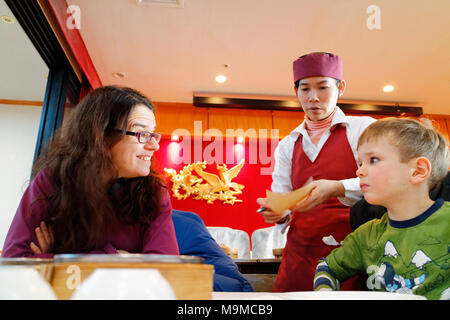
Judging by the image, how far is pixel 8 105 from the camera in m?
3.54

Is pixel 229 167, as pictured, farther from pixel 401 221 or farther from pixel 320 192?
pixel 401 221

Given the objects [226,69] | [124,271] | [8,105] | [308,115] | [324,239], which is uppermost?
[226,69]

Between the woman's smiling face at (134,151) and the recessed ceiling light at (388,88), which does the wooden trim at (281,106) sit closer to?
the recessed ceiling light at (388,88)

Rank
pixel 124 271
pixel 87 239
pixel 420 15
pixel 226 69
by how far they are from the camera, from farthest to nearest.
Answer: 1. pixel 226 69
2. pixel 420 15
3. pixel 87 239
4. pixel 124 271

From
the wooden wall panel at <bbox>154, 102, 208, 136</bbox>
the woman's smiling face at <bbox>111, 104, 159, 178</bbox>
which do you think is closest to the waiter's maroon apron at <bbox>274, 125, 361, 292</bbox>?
the woman's smiling face at <bbox>111, 104, 159, 178</bbox>

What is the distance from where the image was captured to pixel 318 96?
1553mm

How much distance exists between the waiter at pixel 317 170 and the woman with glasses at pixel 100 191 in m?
0.43

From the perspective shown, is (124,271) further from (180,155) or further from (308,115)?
(180,155)

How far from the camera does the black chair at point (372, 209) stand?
93 cm

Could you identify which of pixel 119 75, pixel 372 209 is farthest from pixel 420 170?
pixel 119 75

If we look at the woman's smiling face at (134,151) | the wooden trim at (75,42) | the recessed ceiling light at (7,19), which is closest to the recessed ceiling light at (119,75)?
the wooden trim at (75,42)

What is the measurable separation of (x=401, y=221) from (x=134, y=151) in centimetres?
75

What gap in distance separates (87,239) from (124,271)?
0.61m
